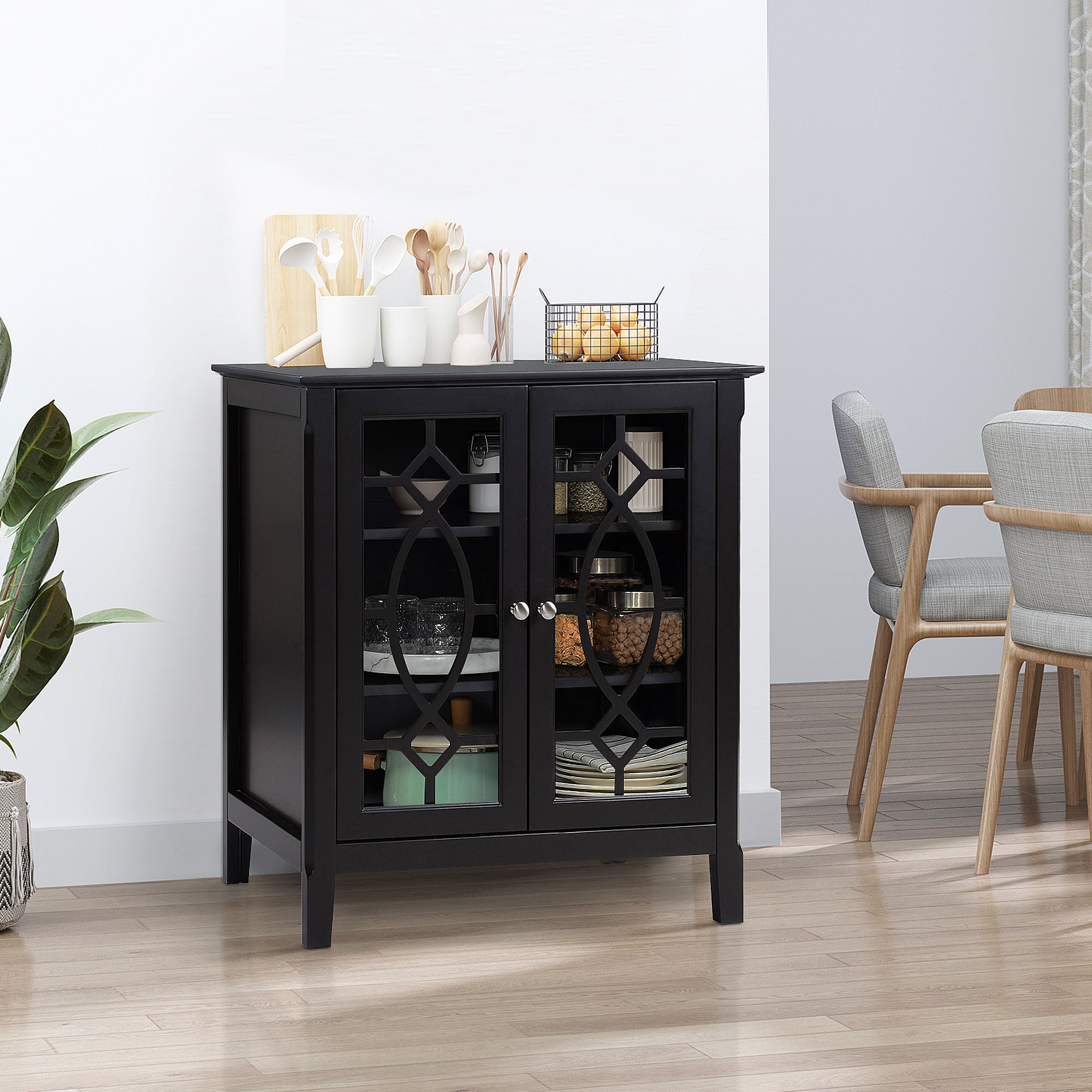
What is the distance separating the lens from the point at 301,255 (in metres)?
3.19

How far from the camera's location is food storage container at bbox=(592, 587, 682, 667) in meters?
3.03

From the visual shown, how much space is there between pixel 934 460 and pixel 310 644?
10.8 ft

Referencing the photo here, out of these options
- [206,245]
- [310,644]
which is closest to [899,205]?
[206,245]

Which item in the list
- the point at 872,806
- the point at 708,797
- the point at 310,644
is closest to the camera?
the point at 310,644

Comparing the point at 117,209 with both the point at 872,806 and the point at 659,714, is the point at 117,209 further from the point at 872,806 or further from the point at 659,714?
the point at 872,806

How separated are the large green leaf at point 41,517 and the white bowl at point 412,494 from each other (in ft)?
1.66

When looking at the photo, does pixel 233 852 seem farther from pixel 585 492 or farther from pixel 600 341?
pixel 600 341

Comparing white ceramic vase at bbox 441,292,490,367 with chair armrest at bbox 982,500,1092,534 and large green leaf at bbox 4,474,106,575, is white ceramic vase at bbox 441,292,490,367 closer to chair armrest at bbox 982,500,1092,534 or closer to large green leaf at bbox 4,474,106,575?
large green leaf at bbox 4,474,106,575

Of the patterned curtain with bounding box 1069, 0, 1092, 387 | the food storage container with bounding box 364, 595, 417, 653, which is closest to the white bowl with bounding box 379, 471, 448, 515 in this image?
the food storage container with bounding box 364, 595, 417, 653

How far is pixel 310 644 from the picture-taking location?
9.34 feet

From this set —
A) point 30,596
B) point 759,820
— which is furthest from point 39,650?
point 759,820

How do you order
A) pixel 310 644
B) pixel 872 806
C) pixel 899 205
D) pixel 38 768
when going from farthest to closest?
pixel 899 205
pixel 872 806
pixel 38 768
pixel 310 644

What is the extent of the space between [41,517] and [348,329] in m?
0.64

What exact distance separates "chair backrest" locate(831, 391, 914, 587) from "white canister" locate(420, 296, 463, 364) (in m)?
1.01
